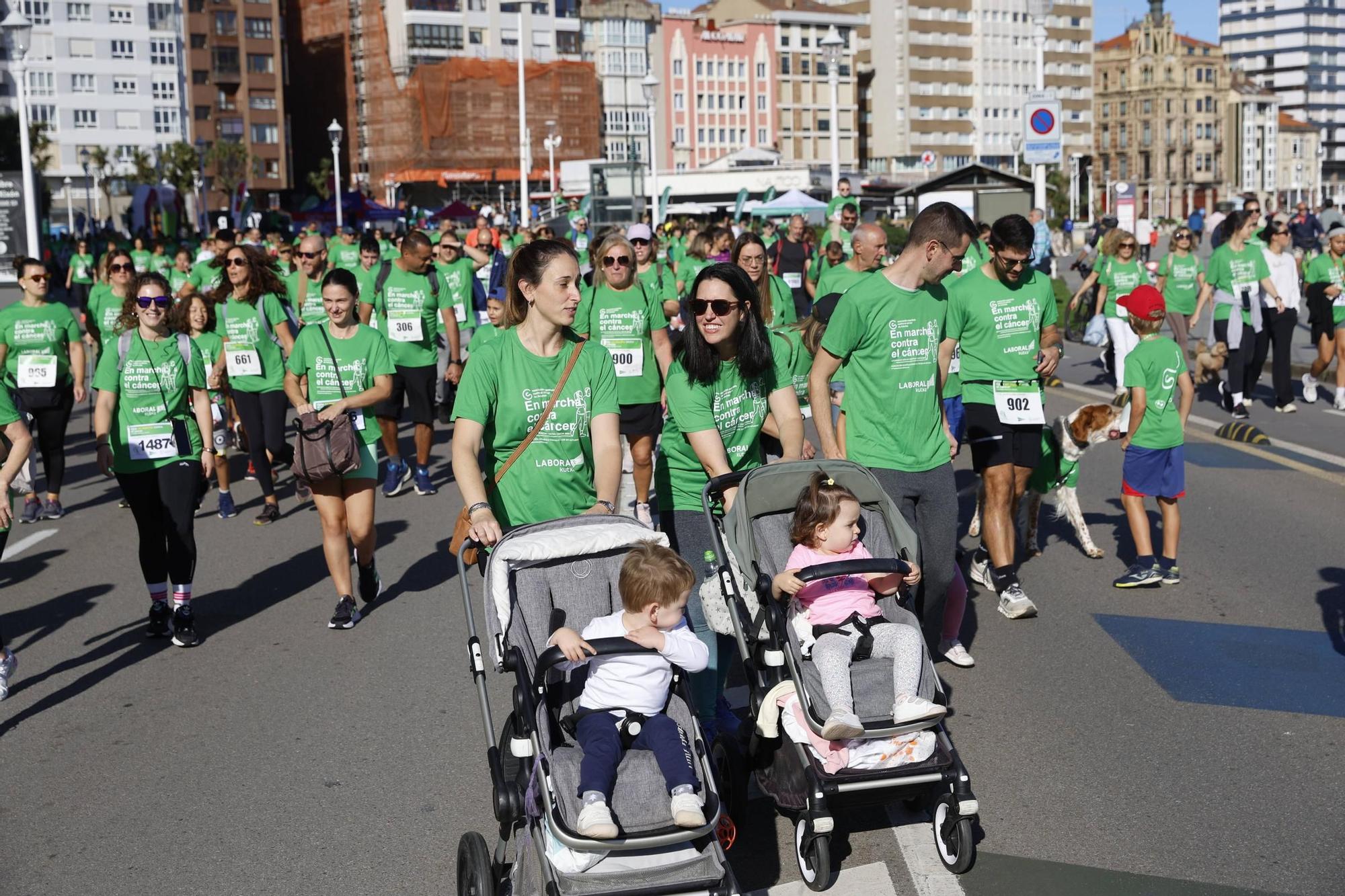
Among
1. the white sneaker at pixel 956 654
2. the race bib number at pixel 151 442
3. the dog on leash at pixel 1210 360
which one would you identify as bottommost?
the white sneaker at pixel 956 654

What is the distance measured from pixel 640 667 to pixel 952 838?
3.88 ft

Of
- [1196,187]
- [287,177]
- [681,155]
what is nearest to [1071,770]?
[287,177]

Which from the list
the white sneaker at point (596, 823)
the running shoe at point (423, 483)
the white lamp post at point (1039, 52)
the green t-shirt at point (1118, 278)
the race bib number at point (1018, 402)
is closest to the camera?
the white sneaker at point (596, 823)

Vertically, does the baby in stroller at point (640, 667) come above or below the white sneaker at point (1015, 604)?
above

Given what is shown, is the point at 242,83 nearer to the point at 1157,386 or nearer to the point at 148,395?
the point at 148,395

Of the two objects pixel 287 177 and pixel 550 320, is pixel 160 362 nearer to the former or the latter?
pixel 550 320

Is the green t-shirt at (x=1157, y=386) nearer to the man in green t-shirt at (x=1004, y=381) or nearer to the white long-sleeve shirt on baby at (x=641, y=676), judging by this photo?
the man in green t-shirt at (x=1004, y=381)

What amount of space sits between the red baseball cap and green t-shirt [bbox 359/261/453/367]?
6153 mm

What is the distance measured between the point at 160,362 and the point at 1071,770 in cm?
515

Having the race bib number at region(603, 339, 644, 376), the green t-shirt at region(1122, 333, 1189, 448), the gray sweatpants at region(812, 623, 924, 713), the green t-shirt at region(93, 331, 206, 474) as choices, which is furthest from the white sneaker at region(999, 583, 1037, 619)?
the green t-shirt at region(93, 331, 206, 474)

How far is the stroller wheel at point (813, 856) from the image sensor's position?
4.72 meters

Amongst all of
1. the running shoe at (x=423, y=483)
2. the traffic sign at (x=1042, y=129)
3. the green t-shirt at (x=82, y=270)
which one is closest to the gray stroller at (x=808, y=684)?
the running shoe at (x=423, y=483)

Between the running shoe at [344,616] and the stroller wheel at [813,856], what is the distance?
154 inches

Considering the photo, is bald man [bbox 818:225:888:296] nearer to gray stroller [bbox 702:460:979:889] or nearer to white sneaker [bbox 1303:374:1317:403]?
gray stroller [bbox 702:460:979:889]
